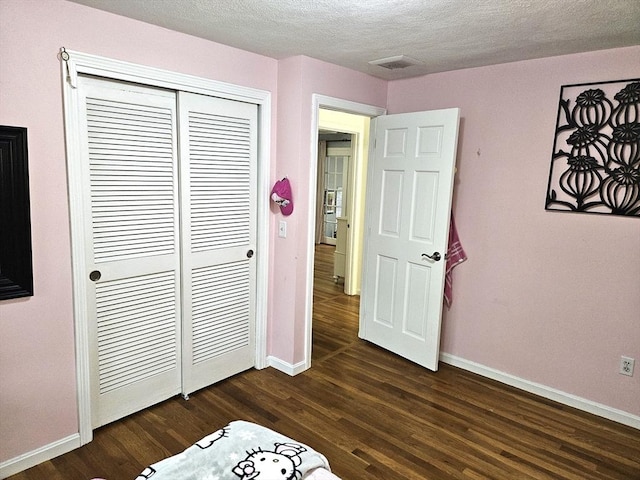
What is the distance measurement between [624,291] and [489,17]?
1861 mm

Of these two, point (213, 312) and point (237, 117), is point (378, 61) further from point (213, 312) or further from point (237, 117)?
point (213, 312)

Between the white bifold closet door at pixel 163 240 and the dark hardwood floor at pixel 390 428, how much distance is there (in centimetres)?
26

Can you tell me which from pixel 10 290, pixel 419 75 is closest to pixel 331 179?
pixel 419 75

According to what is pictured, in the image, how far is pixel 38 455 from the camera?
7.13 feet

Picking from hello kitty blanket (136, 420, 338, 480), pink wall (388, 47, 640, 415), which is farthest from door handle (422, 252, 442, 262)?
hello kitty blanket (136, 420, 338, 480)

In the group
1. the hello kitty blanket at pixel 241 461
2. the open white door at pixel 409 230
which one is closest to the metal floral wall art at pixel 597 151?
the open white door at pixel 409 230

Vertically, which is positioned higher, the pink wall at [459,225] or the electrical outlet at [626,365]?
the pink wall at [459,225]

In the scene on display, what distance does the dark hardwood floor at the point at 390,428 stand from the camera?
223 centimetres

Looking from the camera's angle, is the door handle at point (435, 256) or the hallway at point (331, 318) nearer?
the door handle at point (435, 256)

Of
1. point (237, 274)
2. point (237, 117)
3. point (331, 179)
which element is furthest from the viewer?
point (331, 179)

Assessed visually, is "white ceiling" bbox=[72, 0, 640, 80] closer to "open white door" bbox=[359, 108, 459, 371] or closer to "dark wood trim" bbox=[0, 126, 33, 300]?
"open white door" bbox=[359, 108, 459, 371]

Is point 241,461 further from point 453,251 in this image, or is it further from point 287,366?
point 453,251

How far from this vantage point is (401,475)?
7.14 feet

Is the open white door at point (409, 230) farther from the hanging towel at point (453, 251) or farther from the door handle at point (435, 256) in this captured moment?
the hanging towel at point (453, 251)
